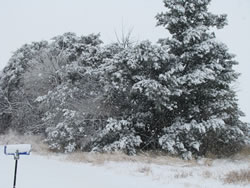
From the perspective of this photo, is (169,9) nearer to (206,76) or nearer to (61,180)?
(206,76)

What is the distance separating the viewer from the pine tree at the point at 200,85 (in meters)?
10.1

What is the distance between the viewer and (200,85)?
10.7 metres

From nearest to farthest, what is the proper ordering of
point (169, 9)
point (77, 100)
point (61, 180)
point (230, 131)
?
point (61, 180), point (230, 131), point (169, 9), point (77, 100)

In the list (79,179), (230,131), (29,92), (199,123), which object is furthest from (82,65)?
(79,179)

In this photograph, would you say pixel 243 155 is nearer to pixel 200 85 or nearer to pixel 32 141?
pixel 200 85

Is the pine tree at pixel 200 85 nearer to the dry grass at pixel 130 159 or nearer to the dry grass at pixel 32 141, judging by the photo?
the dry grass at pixel 130 159

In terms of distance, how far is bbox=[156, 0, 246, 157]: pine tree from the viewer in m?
10.1

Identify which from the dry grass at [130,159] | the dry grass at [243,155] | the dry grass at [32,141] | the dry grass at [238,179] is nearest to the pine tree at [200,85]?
the dry grass at [243,155]

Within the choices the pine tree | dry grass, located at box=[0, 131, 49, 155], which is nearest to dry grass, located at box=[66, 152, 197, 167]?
the pine tree

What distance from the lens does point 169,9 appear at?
459 inches

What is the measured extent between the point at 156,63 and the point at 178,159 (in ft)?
13.0

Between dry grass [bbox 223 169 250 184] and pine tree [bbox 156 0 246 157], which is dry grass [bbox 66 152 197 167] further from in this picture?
dry grass [bbox 223 169 250 184]

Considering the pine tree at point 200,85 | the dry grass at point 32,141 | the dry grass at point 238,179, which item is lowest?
the dry grass at point 32,141

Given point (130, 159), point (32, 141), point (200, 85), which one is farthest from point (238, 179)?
point (32, 141)
